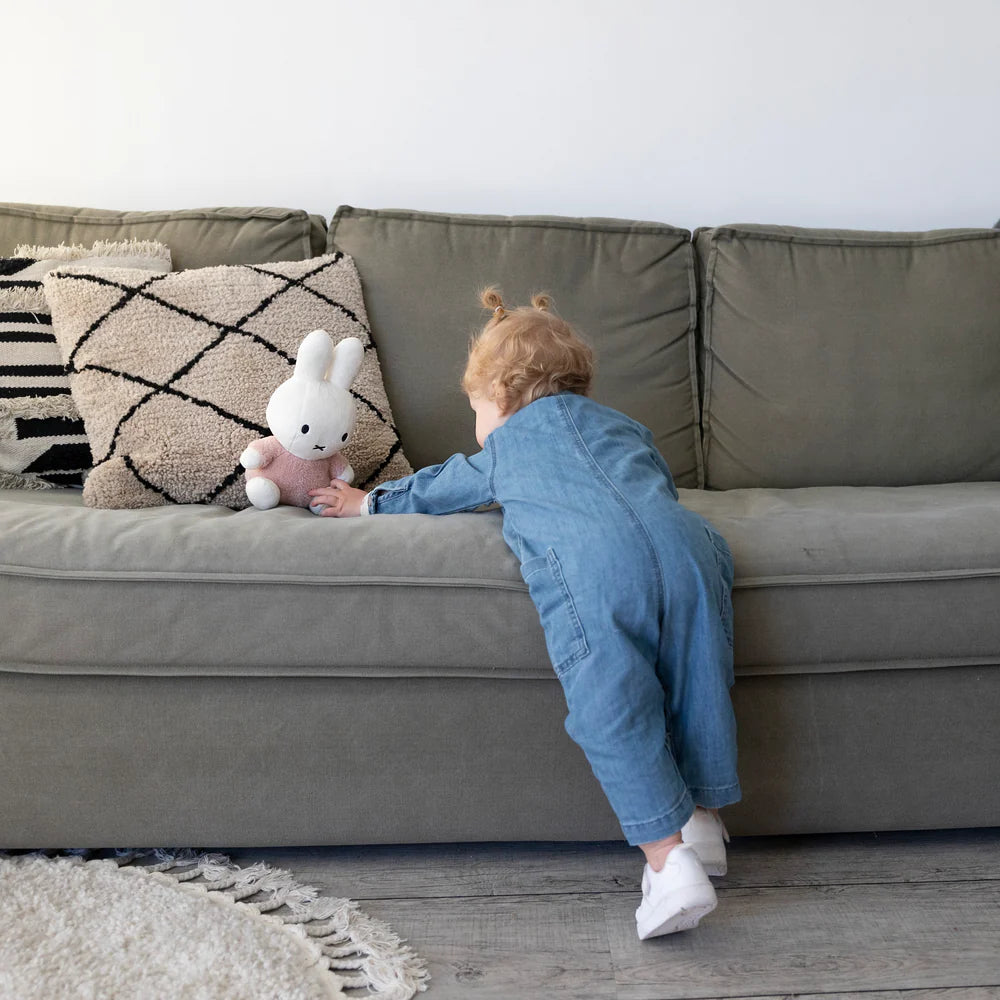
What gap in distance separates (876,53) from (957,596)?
1.51 metres

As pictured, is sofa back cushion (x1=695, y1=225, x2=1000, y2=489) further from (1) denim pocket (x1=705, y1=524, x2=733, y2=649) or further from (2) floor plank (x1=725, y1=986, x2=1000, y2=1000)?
(2) floor plank (x1=725, y1=986, x2=1000, y2=1000)

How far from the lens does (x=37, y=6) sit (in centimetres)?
204

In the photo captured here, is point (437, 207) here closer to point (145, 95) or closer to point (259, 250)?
point (259, 250)

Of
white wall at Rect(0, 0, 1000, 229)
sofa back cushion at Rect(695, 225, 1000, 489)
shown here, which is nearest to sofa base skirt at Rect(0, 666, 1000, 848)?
sofa back cushion at Rect(695, 225, 1000, 489)

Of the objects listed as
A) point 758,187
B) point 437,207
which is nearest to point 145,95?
point 437,207

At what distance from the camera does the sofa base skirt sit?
3.91 feet

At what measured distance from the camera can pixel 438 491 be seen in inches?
52.9

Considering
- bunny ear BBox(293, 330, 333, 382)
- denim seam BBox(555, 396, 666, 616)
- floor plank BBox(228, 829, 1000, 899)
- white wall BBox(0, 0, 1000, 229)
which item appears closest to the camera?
denim seam BBox(555, 396, 666, 616)

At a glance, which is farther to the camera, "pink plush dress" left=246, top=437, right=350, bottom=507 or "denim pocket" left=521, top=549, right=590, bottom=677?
"pink plush dress" left=246, top=437, right=350, bottom=507

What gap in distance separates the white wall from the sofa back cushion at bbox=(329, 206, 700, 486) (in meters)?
0.31

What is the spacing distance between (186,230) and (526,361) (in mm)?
888

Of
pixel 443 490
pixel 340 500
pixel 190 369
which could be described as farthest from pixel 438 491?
pixel 190 369

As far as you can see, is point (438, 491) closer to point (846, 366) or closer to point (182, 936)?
point (182, 936)

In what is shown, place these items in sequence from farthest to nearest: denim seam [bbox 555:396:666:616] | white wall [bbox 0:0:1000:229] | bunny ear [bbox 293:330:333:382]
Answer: white wall [bbox 0:0:1000:229] → bunny ear [bbox 293:330:333:382] → denim seam [bbox 555:396:666:616]
